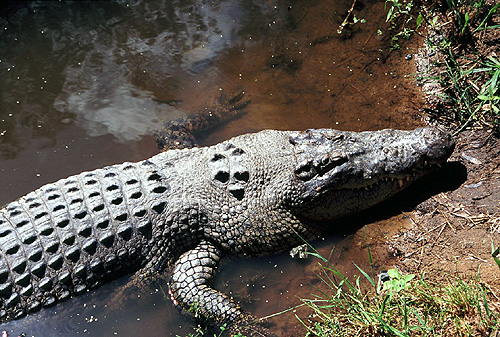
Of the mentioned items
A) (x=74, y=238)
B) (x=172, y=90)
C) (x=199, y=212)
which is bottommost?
(x=74, y=238)

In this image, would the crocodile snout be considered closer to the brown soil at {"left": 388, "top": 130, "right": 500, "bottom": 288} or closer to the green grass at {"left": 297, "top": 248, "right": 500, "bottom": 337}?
the brown soil at {"left": 388, "top": 130, "right": 500, "bottom": 288}

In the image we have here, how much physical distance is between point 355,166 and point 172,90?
2950 millimetres

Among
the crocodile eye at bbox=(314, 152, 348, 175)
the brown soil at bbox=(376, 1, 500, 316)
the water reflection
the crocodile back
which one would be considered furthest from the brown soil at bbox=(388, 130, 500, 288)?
the water reflection

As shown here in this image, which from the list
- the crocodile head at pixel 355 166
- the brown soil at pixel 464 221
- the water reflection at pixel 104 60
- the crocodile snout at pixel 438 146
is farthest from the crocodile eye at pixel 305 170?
the water reflection at pixel 104 60

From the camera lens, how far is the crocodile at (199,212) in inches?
160

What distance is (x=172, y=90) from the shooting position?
6.12m

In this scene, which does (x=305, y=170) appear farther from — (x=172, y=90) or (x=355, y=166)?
(x=172, y=90)

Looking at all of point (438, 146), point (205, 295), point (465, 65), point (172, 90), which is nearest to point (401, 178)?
point (438, 146)

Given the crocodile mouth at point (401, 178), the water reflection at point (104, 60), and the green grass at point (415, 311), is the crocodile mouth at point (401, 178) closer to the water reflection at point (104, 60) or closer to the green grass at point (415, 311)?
the green grass at point (415, 311)

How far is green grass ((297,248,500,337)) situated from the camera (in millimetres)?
2957

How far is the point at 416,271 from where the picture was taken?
12.6 ft

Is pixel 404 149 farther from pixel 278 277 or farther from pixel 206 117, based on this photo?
pixel 206 117

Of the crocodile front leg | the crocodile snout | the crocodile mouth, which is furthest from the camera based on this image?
the crocodile mouth

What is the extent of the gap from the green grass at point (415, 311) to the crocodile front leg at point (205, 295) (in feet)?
2.21
